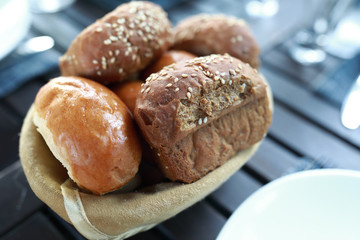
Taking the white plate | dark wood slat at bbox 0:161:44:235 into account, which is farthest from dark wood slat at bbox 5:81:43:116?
the white plate

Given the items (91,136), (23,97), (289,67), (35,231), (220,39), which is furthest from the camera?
(289,67)

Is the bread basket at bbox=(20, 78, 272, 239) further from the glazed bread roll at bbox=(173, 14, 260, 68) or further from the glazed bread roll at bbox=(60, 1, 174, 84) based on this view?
the glazed bread roll at bbox=(173, 14, 260, 68)

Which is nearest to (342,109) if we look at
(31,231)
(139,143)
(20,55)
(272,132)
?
(272,132)

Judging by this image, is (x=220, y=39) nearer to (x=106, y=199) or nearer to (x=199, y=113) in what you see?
(x=199, y=113)

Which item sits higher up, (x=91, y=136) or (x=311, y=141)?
(x=91, y=136)

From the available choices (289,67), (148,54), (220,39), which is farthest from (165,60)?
(289,67)

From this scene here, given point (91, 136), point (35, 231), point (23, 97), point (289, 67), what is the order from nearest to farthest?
point (91, 136) < point (35, 231) < point (23, 97) < point (289, 67)
